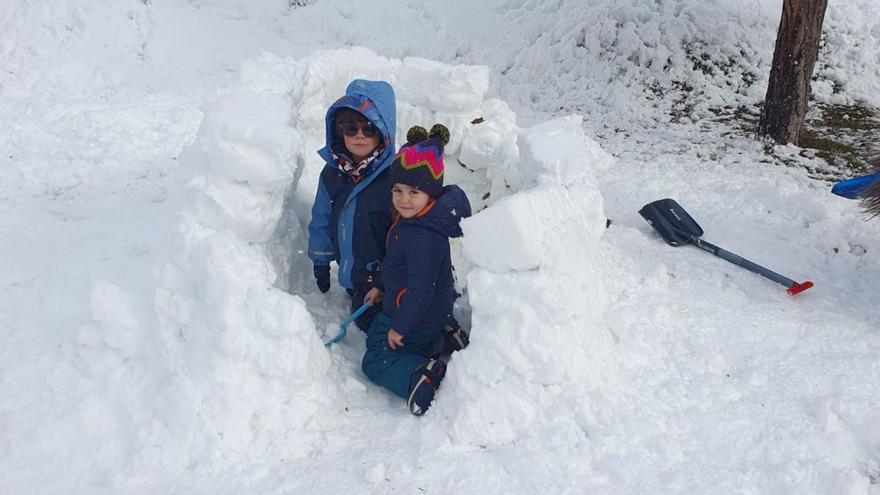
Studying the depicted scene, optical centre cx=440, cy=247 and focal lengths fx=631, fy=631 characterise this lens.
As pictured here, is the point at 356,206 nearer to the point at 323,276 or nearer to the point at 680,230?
the point at 323,276

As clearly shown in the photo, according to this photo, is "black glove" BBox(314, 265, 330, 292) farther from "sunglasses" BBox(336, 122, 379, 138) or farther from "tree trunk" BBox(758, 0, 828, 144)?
"tree trunk" BBox(758, 0, 828, 144)

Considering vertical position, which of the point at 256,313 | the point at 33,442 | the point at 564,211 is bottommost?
the point at 33,442

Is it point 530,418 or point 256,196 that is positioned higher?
point 256,196

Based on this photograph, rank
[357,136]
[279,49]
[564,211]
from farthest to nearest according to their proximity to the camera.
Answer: [279,49] → [357,136] → [564,211]

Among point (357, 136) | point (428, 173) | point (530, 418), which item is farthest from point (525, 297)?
point (357, 136)

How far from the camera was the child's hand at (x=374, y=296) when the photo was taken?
9.90 ft

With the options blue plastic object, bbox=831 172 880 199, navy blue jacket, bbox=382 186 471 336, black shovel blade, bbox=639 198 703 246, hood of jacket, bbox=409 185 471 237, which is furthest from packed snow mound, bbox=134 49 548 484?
blue plastic object, bbox=831 172 880 199

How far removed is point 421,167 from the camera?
2.56 metres

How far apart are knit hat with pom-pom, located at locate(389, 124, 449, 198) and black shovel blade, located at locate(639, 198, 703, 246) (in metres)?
1.71

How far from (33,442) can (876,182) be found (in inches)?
150

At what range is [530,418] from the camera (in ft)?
7.31

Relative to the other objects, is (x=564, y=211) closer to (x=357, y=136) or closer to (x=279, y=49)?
(x=357, y=136)

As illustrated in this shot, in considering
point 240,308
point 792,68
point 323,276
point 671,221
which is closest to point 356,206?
point 323,276

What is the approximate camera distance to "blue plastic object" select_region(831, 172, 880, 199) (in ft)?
10.2
